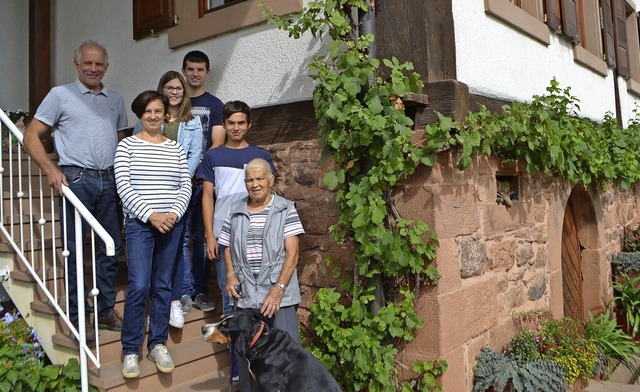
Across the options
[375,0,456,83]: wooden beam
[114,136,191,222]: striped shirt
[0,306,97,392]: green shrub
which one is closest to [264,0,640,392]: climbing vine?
[375,0,456,83]: wooden beam

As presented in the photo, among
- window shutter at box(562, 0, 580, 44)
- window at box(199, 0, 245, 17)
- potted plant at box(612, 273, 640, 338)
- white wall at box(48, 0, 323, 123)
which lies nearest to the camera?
white wall at box(48, 0, 323, 123)

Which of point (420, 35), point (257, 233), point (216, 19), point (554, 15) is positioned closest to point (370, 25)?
point (420, 35)

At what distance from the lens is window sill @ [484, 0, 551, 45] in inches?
181

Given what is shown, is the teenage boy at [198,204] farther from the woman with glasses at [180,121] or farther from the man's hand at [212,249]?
the man's hand at [212,249]

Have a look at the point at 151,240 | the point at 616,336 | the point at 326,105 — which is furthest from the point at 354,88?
the point at 616,336

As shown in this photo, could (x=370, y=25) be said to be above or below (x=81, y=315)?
above

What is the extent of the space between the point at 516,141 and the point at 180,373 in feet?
9.37

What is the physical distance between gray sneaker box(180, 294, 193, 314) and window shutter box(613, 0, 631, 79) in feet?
22.7

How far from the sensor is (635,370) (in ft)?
17.6

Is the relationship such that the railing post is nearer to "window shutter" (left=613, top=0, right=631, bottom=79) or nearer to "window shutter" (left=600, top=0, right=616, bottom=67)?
"window shutter" (left=600, top=0, right=616, bottom=67)

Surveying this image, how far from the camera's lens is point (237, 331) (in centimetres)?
297

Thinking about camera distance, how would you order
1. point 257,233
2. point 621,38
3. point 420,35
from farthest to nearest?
point 621,38 < point 420,35 < point 257,233

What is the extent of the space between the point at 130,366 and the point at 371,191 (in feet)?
5.70

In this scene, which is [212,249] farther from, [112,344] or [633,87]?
[633,87]
